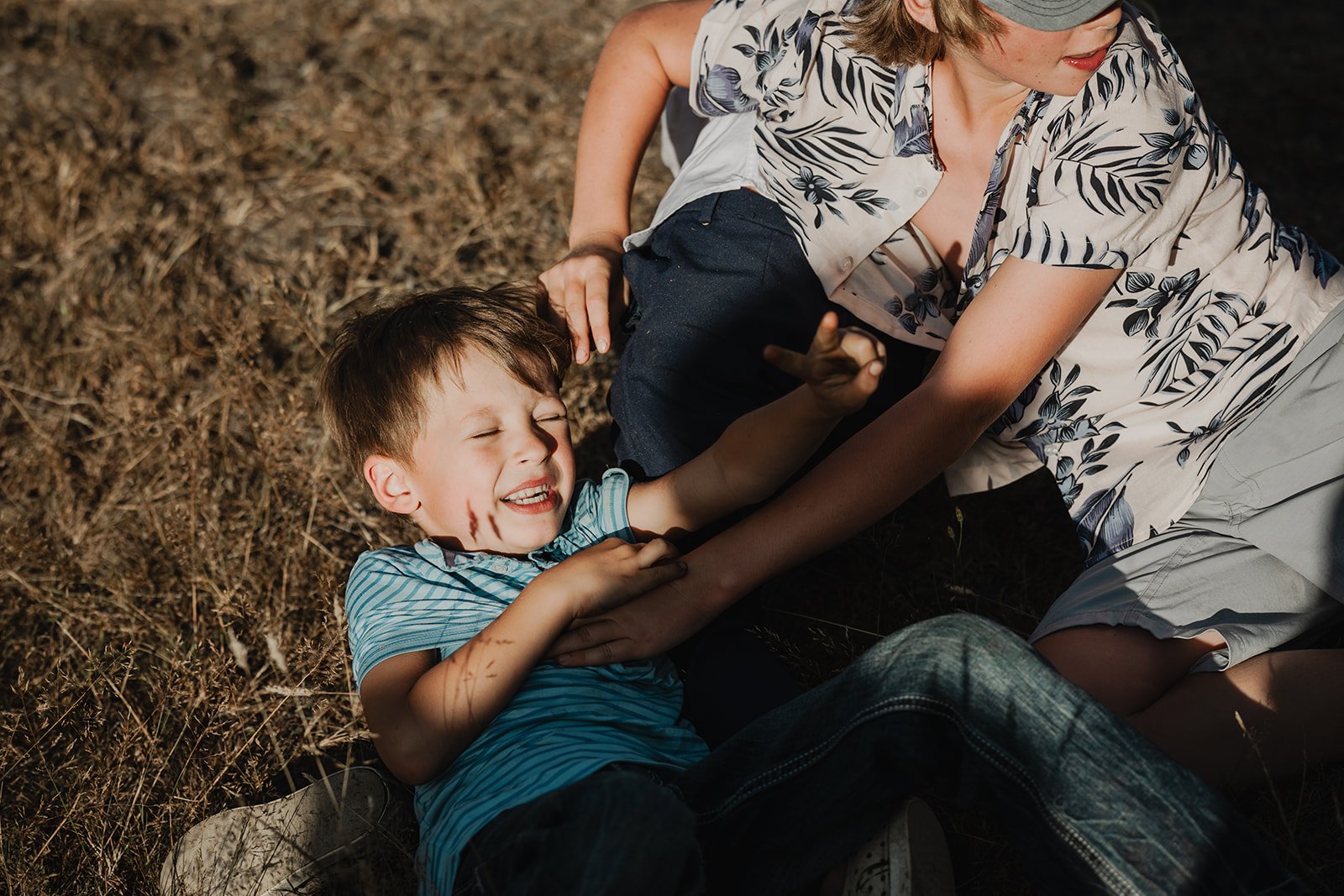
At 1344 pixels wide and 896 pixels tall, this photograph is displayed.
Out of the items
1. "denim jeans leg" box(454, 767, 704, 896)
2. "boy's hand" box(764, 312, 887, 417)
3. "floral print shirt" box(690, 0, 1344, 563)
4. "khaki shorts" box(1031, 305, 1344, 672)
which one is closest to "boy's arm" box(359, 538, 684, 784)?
"denim jeans leg" box(454, 767, 704, 896)

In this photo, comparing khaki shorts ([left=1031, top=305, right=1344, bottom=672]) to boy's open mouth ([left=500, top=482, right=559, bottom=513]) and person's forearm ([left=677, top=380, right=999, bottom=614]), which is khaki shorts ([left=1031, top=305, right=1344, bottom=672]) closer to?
person's forearm ([left=677, top=380, right=999, bottom=614])

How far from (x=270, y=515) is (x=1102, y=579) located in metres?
1.92

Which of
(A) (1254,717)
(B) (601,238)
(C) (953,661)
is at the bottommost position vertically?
(A) (1254,717)

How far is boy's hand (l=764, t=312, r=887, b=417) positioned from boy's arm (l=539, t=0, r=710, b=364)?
76 centimetres

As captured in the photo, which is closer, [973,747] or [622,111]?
[973,747]

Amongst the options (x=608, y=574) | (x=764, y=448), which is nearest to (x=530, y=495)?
(x=608, y=574)

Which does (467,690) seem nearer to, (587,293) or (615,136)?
(587,293)

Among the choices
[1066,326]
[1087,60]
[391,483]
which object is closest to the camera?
[1087,60]

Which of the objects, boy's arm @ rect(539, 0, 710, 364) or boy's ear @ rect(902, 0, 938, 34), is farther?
boy's arm @ rect(539, 0, 710, 364)

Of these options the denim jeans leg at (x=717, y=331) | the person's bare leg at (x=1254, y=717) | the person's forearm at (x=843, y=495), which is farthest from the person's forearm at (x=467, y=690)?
the person's bare leg at (x=1254, y=717)

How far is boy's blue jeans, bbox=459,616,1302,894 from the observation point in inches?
56.7

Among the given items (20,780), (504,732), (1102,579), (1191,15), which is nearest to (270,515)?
(20,780)

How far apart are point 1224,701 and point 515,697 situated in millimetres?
1250

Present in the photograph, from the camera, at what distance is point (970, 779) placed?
5.24ft
